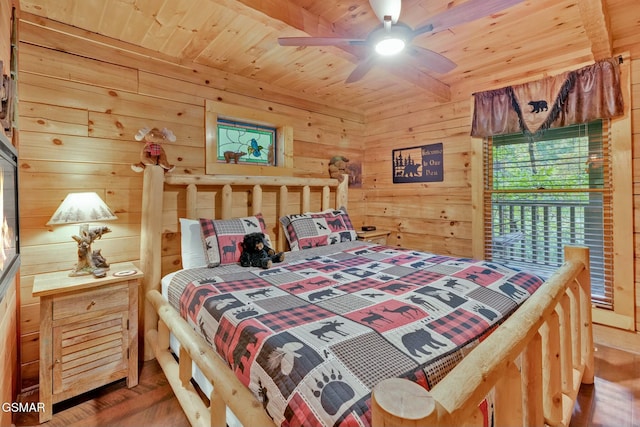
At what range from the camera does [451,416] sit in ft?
1.87

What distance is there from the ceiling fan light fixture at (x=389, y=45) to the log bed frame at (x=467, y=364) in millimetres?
1456

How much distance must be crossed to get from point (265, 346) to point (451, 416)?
650 mm

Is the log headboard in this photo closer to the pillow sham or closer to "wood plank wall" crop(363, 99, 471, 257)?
the pillow sham

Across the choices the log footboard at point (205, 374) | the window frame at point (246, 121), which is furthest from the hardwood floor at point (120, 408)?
the window frame at point (246, 121)

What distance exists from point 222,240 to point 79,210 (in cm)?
86

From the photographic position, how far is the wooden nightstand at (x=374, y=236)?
327 centimetres

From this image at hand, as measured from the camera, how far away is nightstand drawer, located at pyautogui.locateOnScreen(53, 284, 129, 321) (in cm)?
163

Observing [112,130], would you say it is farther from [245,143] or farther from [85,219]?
[245,143]

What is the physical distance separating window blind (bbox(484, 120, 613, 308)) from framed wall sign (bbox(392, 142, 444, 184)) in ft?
1.59

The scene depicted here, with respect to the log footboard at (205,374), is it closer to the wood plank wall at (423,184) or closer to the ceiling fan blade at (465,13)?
the ceiling fan blade at (465,13)

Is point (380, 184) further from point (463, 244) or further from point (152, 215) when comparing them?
point (152, 215)

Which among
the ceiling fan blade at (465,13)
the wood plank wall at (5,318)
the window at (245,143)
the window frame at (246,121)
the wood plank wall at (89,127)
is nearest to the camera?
the wood plank wall at (5,318)

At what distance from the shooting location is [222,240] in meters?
2.18

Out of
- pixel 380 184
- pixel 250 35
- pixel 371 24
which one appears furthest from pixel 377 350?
pixel 380 184
